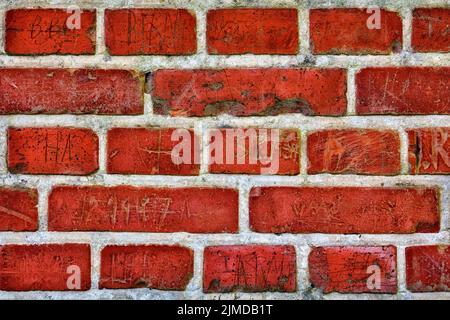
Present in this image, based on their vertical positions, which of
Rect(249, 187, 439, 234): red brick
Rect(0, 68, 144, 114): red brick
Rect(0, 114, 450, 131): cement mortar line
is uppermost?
Rect(0, 68, 144, 114): red brick

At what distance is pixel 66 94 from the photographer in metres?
1.02

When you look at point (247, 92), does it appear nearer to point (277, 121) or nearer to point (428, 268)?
point (277, 121)

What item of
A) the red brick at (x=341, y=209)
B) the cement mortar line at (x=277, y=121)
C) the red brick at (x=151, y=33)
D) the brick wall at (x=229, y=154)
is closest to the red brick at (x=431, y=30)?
the brick wall at (x=229, y=154)

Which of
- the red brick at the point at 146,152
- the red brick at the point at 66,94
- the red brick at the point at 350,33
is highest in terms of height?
the red brick at the point at 350,33

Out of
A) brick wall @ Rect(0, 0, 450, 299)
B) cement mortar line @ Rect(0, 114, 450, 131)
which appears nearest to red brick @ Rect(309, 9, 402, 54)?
brick wall @ Rect(0, 0, 450, 299)

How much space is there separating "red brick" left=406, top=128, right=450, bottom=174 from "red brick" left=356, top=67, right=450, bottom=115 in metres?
0.03

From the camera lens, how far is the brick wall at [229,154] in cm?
101

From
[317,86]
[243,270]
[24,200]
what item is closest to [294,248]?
[243,270]

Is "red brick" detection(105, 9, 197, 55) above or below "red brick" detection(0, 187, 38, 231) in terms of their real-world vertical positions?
above

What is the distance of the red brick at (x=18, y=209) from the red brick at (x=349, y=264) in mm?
440

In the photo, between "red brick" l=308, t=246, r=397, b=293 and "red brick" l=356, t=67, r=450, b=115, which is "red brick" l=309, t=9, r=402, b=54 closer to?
"red brick" l=356, t=67, r=450, b=115

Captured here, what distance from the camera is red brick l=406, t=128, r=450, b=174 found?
1.01 m

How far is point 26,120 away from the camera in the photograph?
1014 mm

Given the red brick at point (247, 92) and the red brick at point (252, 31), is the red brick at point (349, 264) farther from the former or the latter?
the red brick at point (252, 31)
